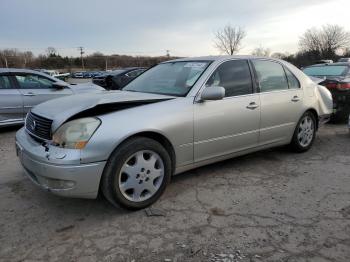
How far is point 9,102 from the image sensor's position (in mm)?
6871

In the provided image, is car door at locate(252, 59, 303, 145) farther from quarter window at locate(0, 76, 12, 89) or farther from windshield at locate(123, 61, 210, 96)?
quarter window at locate(0, 76, 12, 89)

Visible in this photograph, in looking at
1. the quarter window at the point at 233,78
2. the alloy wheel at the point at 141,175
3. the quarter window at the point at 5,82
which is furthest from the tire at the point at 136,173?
the quarter window at the point at 5,82

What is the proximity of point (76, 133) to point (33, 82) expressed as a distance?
5161 millimetres

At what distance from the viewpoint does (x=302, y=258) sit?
2510mm

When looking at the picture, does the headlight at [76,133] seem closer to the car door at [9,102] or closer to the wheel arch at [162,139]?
the wheel arch at [162,139]

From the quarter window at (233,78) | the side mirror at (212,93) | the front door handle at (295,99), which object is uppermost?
the quarter window at (233,78)

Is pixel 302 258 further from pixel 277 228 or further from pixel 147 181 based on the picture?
pixel 147 181

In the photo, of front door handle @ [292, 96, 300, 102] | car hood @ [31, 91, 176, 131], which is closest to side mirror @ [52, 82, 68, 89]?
car hood @ [31, 91, 176, 131]

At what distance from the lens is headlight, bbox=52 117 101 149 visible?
9.48 feet

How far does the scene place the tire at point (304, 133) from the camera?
495cm

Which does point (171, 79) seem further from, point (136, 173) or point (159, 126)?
point (136, 173)

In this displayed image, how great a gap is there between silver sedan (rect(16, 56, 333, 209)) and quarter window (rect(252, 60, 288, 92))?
0.02 meters

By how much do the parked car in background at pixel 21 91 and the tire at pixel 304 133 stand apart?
3.97 m

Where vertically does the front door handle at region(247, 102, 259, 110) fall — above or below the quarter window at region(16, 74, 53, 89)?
below
